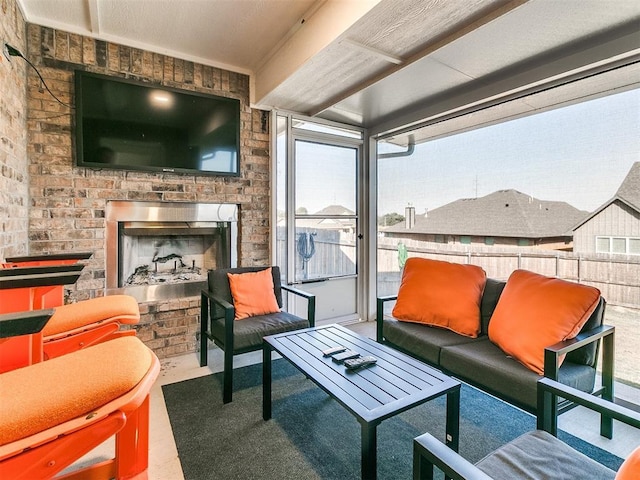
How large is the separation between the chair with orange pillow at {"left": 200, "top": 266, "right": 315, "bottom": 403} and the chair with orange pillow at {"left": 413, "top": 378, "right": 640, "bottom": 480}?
1.63 metres

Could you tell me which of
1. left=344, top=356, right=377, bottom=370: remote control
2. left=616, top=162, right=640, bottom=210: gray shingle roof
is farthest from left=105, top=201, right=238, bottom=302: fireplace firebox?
left=616, top=162, right=640, bottom=210: gray shingle roof

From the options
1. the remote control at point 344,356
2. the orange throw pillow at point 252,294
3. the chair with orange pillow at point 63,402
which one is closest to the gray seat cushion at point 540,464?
the remote control at point 344,356

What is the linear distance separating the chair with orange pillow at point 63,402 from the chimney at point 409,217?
3.12 meters

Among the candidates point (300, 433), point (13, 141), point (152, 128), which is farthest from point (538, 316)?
point (13, 141)

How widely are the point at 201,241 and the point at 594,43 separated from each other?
11.4ft

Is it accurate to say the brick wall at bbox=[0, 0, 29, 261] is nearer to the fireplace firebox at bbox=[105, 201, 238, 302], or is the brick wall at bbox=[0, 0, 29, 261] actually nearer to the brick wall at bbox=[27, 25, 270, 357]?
the brick wall at bbox=[27, 25, 270, 357]

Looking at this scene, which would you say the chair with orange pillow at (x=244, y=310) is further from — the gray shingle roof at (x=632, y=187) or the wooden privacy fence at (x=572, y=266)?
the gray shingle roof at (x=632, y=187)

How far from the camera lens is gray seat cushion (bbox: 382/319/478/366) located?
2.26 metres

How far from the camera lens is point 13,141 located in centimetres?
220

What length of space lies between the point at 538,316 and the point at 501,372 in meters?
0.39

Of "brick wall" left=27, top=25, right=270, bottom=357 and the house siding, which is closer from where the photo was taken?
the house siding

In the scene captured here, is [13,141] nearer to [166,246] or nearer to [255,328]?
[166,246]

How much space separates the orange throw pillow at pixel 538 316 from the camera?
1820 millimetres

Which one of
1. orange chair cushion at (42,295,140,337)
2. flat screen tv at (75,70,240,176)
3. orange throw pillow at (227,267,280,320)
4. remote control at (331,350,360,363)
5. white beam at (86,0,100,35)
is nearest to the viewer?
orange chair cushion at (42,295,140,337)
